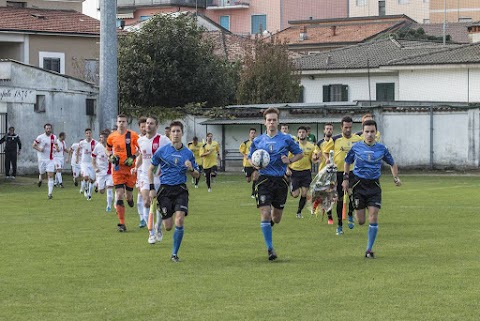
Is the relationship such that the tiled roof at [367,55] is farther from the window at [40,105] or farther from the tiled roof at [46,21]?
the window at [40,105]

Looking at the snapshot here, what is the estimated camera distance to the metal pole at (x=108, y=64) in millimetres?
46562

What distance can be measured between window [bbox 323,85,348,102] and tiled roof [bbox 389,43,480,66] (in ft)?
14.8

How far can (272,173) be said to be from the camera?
1738cm

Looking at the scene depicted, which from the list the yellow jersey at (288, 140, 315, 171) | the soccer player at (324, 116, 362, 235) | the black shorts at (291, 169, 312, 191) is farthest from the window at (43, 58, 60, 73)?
the soccer player at (324, 116, 362, 235)

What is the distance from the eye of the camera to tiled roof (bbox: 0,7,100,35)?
63469 mm

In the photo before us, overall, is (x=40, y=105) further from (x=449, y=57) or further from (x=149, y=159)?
(x=149, y=159)

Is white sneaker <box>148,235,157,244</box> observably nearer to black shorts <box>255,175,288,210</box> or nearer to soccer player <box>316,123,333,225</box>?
black shorts <box>255,175,288,210</box>

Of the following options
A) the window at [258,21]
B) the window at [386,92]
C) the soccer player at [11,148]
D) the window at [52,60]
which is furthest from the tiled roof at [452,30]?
the soccer player at [11,148]

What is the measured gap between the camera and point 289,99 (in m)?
65.1

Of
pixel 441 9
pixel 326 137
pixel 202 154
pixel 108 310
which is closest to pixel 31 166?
pixel 202 154

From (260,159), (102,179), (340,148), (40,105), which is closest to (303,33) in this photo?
(40,105)

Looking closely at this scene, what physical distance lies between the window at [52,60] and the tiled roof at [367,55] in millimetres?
13997

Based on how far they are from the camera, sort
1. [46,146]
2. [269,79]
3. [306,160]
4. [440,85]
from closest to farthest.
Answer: [306,160] < [46,146] < [440,85] < [269,79]

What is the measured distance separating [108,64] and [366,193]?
31092 mm
